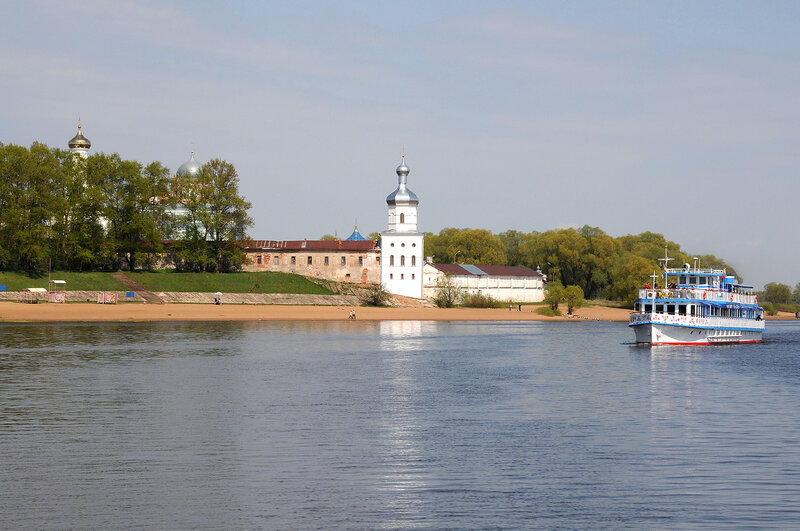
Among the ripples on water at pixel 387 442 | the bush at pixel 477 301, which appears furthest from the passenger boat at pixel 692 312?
the bush at pixel 477 301

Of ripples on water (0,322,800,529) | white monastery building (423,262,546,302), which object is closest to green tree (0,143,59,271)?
ripples on water (0,322,800,529)

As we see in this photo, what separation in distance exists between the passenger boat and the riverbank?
1660 inches

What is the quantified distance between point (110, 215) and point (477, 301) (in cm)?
5416

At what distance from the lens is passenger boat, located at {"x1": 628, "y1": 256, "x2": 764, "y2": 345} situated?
69.1 meters

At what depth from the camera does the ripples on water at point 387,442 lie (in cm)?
1936

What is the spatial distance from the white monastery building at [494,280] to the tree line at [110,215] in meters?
31.7

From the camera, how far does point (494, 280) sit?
158 metres

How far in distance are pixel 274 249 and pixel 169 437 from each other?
110m

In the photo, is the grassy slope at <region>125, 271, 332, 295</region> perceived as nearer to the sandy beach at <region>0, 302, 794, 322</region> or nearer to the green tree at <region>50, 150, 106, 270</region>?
the green tree at <region>50, 150, 106, 270</region>

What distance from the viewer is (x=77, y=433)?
89.0ft

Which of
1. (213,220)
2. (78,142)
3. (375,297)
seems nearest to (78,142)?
(78,142)

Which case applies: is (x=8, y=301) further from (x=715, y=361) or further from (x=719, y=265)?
(x=719, y=265)

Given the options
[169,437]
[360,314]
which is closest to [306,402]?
[169,437]

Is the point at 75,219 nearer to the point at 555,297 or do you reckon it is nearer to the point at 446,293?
the point at 446,293
